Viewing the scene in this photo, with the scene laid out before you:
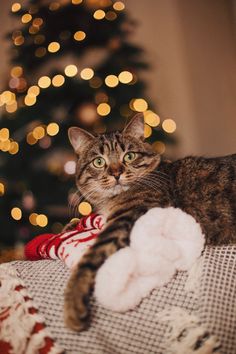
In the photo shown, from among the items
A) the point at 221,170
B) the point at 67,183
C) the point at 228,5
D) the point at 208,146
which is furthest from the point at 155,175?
the point at 228,5

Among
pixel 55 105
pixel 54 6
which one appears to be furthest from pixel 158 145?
pixel 54 6

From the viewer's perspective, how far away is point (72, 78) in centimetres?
184

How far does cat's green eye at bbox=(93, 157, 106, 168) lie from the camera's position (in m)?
1.11

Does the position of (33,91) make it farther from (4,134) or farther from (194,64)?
(194,64)

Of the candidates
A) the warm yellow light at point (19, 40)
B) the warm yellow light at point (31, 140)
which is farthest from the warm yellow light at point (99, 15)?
the warm yellow light at point (31, 140)

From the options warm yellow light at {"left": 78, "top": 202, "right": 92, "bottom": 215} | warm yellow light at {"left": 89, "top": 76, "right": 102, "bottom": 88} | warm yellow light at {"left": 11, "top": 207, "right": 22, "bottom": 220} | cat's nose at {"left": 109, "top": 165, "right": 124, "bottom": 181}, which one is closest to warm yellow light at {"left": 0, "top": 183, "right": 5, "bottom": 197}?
warm yellow light at {"left": 11, "top": 207, "right": 22, "bottom": 220}

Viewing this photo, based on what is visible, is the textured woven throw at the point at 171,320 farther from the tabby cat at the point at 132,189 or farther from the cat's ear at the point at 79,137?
the cat's ear at the point at 79,137

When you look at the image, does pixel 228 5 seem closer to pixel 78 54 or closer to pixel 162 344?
pixel 78 54

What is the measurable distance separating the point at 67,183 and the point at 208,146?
139 centimetres

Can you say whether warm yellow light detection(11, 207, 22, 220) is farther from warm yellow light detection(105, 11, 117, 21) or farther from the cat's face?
warm yellow light detection(105, 11, 117, 21)

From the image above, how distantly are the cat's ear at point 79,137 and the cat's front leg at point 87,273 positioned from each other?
0.53m

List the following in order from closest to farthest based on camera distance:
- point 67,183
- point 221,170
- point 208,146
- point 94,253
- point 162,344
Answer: point 162,344
point 94,253
point 221,170
point 67,183
point 208,146

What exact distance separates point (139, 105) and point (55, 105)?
1.66 ft

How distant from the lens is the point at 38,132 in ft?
6.05
